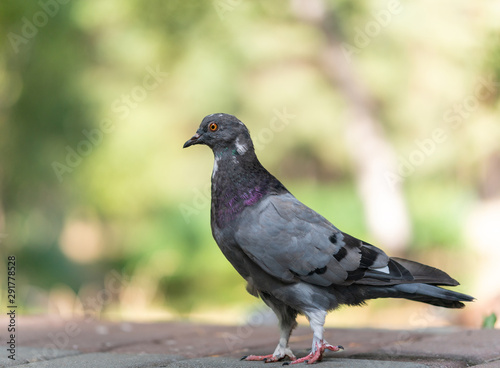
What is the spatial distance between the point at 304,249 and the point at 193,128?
8.17 metres

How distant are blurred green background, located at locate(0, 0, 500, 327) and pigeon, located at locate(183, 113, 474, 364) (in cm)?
551

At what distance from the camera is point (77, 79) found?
10.2 metres

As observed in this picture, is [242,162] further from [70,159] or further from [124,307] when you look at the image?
[70,159]

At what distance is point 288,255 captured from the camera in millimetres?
3039

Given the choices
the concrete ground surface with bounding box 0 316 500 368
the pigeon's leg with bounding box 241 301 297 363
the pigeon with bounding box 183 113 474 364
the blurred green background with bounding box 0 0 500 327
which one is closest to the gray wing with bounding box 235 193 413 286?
the pigeon with bounding box 183 113 474 364

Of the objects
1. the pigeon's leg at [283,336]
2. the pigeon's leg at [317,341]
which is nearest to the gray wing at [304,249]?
the pigeon's leg at [317,341]

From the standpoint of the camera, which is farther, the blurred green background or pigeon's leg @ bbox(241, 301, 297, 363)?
the blurred green background

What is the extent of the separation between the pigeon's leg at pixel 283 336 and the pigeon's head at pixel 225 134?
82cm

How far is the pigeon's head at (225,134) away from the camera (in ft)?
10.9

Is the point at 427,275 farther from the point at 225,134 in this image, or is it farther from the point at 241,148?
the point at 225,134

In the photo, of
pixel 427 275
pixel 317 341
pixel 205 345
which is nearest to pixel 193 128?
pixel 205 345

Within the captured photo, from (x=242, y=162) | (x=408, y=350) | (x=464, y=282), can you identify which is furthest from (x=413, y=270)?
(x=464, y=282)

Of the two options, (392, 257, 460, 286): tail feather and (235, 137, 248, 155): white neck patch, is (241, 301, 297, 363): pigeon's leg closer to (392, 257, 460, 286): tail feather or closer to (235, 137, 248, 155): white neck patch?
(392, 257, 460, 286): tail feather

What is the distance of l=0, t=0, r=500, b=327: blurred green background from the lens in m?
9.12
